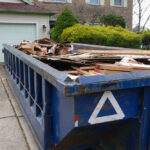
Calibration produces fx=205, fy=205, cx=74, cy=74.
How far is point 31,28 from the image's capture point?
12148 millimetres

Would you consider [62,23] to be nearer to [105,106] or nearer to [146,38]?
[146,38]

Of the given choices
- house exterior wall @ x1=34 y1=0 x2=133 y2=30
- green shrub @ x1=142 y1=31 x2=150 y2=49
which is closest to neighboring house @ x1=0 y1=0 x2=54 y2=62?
house exterior wall @ x1=34 y1=0 x2=133 y2=30

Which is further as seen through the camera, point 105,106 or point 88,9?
point 88,9

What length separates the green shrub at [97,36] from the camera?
944 cm

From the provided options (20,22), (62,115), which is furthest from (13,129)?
Result: (20,22)

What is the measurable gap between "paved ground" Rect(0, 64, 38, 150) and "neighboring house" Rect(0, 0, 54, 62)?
7.71 m

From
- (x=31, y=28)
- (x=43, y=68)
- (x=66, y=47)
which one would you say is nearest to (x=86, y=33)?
(x=31, y=28)

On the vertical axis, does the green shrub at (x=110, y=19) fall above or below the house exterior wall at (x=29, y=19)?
above

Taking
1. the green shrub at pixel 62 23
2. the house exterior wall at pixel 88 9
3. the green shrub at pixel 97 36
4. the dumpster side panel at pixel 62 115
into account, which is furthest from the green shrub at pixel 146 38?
the dumpster side panel at pixel 62 115

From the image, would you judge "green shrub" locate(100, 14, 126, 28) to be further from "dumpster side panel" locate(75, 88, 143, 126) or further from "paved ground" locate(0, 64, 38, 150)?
"dumpster side panel" locate(75, 88, 143, 126)

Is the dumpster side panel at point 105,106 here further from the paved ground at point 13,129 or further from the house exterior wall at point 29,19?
the house exterior wall at point 29,19

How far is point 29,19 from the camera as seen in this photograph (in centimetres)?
1195

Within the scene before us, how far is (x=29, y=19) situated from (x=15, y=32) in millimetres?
1114

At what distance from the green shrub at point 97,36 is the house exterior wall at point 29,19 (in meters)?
2.56
